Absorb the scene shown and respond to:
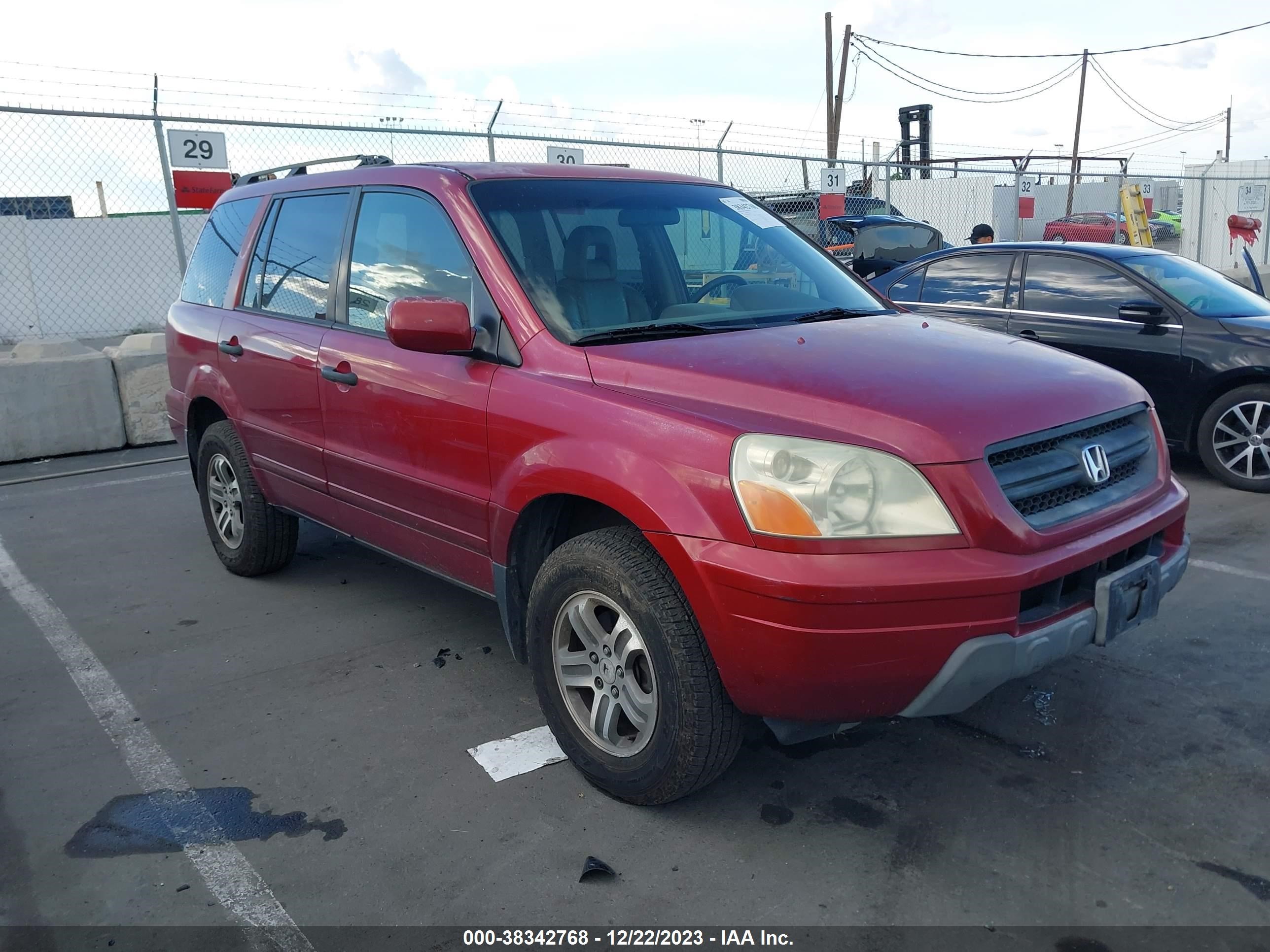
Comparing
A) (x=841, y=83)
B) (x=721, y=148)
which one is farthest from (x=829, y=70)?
(x=721, y=148)

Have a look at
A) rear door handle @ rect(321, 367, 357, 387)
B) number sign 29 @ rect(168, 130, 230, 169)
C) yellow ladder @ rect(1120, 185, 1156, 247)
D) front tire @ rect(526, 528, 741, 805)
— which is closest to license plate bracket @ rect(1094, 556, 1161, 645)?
front tire @ rect(526, 528, 741, 805)

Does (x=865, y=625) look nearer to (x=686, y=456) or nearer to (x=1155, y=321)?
(x=686, y=456)

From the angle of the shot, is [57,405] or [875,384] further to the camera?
[57,405]

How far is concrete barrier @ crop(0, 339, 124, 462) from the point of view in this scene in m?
8.19

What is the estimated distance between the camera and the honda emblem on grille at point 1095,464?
9.71 ft

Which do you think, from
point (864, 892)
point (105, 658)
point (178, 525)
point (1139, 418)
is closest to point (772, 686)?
point (864, 892)

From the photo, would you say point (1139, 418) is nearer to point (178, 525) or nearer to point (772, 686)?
point (772, 686)

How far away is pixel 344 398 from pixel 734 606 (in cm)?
206

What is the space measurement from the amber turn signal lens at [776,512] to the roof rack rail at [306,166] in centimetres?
248

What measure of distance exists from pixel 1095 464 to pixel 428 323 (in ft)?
6.65

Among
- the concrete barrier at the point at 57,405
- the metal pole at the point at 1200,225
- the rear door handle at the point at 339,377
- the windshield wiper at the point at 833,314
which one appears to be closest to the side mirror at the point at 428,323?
the rear door handle at the point at 339,377

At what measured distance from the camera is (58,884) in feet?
9.21

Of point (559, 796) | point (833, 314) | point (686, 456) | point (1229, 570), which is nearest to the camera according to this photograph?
point (686, 456)

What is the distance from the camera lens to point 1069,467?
293 centimetres
